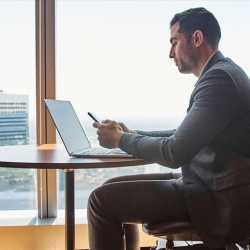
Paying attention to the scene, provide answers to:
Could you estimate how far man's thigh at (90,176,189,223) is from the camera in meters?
1.12

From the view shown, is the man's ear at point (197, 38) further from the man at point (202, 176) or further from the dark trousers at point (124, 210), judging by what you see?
the dark trousers at point (124, 210)

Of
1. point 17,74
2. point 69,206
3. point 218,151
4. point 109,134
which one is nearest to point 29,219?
point 69,206

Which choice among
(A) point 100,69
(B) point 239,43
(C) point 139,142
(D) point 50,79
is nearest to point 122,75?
(A) point 100,69

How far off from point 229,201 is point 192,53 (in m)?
0.59

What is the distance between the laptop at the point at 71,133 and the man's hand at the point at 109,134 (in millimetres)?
54

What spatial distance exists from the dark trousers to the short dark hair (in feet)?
1.99

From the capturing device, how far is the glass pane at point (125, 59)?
2.09 meters

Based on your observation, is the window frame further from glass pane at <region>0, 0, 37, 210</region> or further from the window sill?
the window sill

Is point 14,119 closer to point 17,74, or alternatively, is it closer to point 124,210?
point 17,74

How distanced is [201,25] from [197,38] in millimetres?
55

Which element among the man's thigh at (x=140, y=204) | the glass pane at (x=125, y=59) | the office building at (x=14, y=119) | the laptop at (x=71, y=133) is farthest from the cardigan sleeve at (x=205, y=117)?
the office building at (x=14, y=119)

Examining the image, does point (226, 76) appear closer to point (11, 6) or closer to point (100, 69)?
point (100, 69)

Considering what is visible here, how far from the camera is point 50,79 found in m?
2.04

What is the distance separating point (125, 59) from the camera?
213 centimetres
